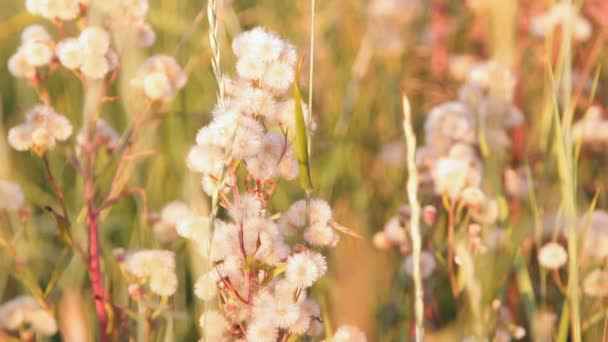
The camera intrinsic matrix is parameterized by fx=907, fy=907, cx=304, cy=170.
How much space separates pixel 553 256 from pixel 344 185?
0.74 m

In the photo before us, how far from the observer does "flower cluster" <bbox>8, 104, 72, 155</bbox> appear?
3.74ft

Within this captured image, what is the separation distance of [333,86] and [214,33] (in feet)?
5.19

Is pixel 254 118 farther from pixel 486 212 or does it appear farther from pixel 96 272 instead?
pixel 486 212

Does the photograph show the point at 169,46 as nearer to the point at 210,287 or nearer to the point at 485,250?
the point at 485,250

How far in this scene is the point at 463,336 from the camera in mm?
1297

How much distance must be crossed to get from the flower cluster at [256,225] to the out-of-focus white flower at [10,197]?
0.31 metres

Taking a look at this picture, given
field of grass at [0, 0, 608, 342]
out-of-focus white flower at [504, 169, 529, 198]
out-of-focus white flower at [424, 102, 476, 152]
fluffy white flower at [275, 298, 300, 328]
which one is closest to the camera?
fluffy white flower at [275, 298, 300, 328]

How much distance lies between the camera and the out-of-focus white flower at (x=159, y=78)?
1.24 m

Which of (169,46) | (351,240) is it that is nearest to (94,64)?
(351,240)

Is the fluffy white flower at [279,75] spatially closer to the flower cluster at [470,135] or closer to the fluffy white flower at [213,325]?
the fluffy white flower at [213,325]

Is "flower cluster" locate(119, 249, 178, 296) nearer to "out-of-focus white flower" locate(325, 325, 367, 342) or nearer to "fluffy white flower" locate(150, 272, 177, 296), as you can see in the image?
"fluffy white flower" locate(150, 272, 177, 296)

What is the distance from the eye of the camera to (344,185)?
6.59 ft

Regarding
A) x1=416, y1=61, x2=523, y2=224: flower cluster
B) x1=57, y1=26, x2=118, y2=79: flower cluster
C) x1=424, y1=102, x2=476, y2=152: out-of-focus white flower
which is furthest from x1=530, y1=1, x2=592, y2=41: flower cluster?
x1=57, y1=26, x2=118, y2=79: flower cluster

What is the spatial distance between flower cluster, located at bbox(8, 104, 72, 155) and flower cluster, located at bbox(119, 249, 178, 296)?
0.18 m
